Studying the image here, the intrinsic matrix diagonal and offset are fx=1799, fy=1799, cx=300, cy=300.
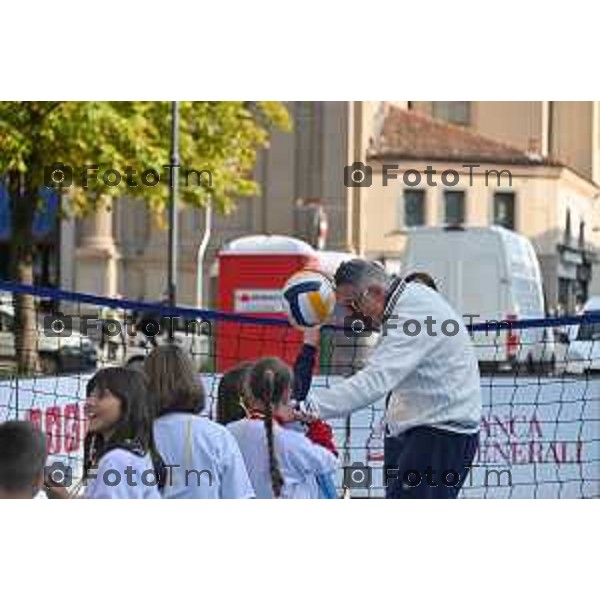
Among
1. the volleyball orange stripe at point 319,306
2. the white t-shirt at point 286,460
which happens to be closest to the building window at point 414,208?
the volleyball orange stripe at point 319,306

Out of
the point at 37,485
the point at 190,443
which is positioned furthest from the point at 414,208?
the point at 37,485

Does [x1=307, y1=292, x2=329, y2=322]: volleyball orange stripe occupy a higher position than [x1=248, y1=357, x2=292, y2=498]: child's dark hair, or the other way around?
[x1=307, y1=292, x2=329, y2=322]: volleyball orange stripe

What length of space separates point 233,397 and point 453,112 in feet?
124

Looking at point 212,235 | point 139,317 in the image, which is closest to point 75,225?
point 212,235

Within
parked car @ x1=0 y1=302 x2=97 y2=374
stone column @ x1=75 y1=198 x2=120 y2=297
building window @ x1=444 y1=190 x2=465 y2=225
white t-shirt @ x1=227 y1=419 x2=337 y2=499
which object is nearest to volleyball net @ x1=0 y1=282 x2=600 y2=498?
parked car @ x1=0 y1=302 x2=97 y2=374

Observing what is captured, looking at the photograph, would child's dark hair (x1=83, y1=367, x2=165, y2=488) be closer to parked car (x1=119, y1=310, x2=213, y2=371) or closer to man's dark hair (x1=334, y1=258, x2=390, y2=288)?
man's dark hair (x1=334, y1=258, x2=390, y2=288)

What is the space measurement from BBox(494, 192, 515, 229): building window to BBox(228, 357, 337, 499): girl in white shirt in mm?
28349

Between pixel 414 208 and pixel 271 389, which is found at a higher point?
pixel 414 208

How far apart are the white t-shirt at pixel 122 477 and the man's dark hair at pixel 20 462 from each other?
45cm

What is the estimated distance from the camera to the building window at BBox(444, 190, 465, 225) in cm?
3388

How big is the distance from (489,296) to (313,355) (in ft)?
45.2

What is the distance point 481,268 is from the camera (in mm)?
21969

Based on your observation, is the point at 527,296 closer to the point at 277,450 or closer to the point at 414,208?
the point at 414,208
